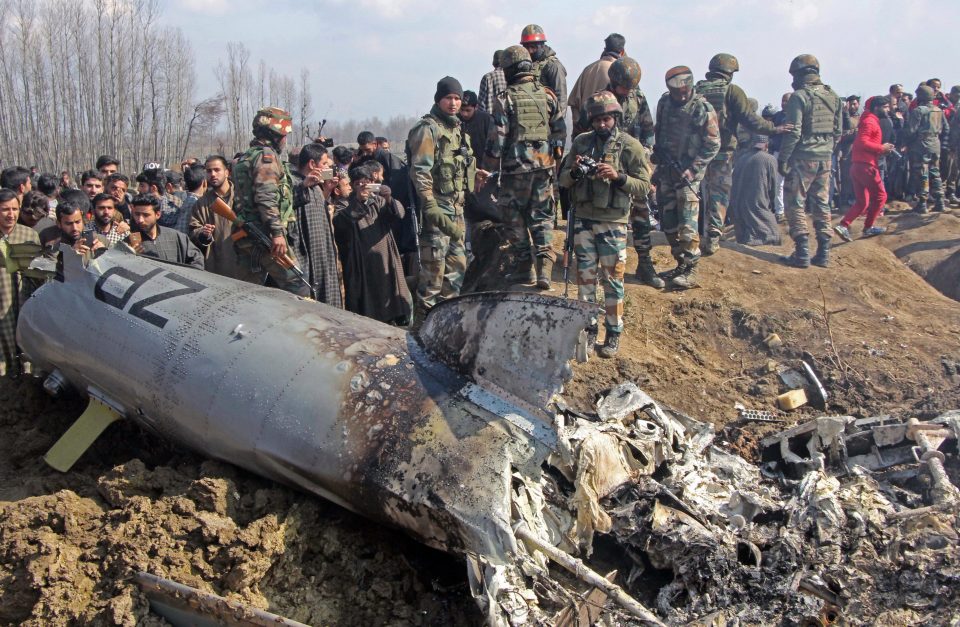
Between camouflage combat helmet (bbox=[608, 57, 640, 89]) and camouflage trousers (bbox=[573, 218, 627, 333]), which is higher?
camouflage combat helmet (bbox=[608, 57, 640, 89])

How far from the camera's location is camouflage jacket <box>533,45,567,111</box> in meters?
8.00

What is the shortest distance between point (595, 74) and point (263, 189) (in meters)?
4.35

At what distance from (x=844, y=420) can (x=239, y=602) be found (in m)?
4.21

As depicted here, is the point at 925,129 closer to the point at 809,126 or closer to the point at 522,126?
the point at 809,126

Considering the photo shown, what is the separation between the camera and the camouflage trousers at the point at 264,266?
6.22 meters

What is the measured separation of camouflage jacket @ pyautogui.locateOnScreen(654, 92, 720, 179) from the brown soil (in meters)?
1.41

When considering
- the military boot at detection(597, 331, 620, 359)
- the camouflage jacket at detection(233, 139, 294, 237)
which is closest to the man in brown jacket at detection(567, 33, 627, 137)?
the military boot at detection(597, 331, 620, 359)

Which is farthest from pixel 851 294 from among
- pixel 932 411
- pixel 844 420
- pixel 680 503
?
pixel 680 503

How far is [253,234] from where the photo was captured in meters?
6.12

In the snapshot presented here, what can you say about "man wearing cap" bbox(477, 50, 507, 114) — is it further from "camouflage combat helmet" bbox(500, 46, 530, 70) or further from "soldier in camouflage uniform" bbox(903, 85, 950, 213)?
"soldier in camouflage uniform" bbox(903, 85, 950, 213)


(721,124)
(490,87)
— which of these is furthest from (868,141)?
(490,87)

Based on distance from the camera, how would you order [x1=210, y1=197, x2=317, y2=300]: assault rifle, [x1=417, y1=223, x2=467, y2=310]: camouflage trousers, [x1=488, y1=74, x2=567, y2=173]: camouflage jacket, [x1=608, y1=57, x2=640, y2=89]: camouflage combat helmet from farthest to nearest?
1. [x1=608, y1=57, x2=640, y2=89]: camouflage combat helmet
2. [x1=488, y1=74, x2=567, y2=173]: camouflage jacket
3. [x1=417, y1=223, x2=467, y2=310]: camouflage trousers
4. [x1=210, y1=197, x2=317, y2=300]: assault rifle

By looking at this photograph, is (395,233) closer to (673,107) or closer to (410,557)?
(673,107)

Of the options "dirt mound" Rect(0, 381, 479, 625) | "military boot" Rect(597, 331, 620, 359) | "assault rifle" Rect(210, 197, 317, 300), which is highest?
"assault rifle" Rect(210, 197, 317, 300)
